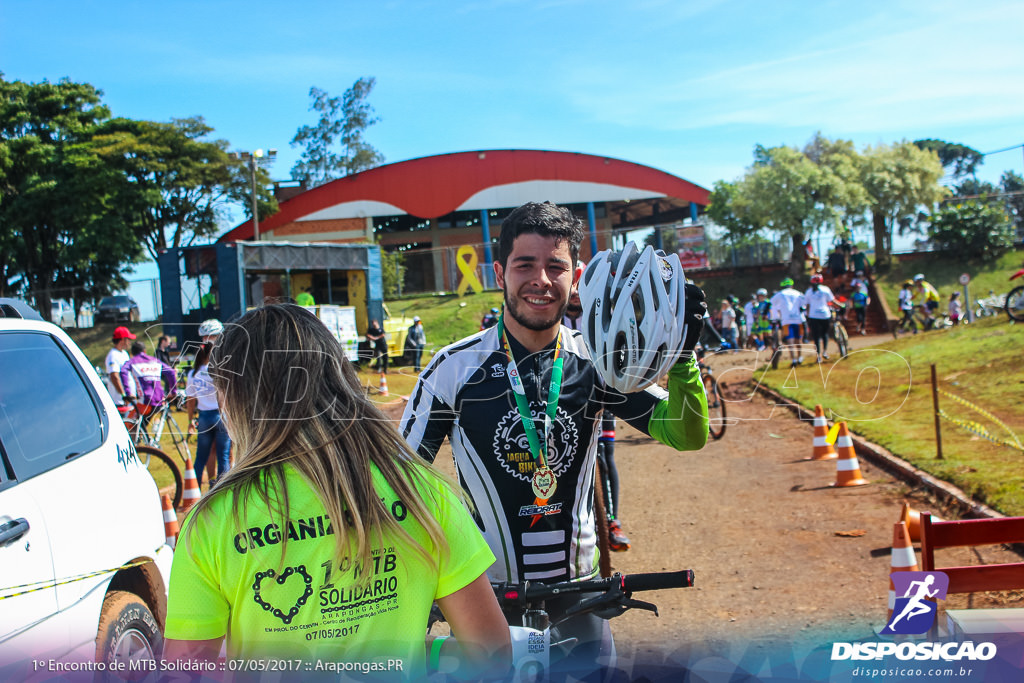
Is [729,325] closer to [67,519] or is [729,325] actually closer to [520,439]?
[520,439]

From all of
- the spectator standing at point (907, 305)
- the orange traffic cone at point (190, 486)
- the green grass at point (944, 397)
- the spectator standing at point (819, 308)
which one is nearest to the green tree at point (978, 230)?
the spectator standing at point (907, 305)

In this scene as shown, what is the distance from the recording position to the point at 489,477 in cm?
270

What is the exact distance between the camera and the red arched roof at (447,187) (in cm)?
4262

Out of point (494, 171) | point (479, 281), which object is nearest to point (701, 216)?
point (494, 171)

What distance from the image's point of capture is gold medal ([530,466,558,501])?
2672mm

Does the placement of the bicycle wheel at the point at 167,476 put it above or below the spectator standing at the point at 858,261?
below

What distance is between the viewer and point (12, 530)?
2.68m

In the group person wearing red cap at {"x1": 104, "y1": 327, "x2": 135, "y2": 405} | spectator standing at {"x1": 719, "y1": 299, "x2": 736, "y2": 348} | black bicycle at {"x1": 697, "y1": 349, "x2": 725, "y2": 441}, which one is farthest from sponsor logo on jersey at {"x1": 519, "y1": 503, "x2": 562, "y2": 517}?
spectator standing at {"x1": 719, "y1": 299, "x2": 736, "y2": 348}

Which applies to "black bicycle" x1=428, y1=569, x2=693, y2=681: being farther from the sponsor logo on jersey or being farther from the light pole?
the light pole

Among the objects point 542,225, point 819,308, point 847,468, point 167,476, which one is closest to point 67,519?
point 542,225

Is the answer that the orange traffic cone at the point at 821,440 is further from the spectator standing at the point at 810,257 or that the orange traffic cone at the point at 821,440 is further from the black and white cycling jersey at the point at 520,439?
the spectator standing at the point at 810,257

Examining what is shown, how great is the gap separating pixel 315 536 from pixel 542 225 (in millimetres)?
1459

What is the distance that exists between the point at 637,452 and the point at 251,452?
33.0ft

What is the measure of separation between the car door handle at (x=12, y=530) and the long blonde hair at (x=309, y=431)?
1.42 m
